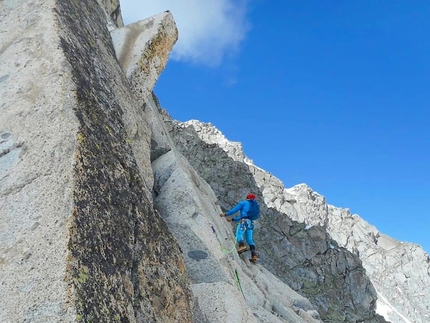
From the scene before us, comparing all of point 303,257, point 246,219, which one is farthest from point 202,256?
point 303,257

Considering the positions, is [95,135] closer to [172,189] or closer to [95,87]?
[95,87]

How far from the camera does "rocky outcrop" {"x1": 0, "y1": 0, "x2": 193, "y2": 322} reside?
509 cm

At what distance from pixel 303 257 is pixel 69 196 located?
73.2 m

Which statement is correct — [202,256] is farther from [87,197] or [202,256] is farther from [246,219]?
[246,219]

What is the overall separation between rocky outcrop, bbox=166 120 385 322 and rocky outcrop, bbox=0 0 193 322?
207ft

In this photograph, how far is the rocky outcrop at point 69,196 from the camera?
509 centimetres

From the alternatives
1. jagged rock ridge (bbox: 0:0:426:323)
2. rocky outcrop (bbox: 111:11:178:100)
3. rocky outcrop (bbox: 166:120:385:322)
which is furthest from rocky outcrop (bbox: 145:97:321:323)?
rocky outcrop (bbox: 166:120:385:322)

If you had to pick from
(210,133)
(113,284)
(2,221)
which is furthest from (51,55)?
(210,133)

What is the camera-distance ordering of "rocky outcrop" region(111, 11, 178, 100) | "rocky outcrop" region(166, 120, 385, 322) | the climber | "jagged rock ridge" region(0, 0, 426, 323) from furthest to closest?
"rocky outcrop" region(166, 120, 385, 322) < the climber < "rocky outcrop" region(111, 11, 178, 100) < "jagged rock ridge" region(0, 0, 426, 323)

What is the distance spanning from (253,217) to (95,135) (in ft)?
44.7

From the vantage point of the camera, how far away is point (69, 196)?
5.79 meters

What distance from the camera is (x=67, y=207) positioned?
5672 millimetres

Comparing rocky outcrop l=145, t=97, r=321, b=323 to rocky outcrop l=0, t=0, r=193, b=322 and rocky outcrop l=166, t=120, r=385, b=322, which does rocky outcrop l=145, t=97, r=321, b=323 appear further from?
rocky outcrop l=166, t=120, r=385, b=322

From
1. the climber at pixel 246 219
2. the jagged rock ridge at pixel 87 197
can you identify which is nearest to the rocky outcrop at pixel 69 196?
the jagged rock ridge at pixel 87 197
